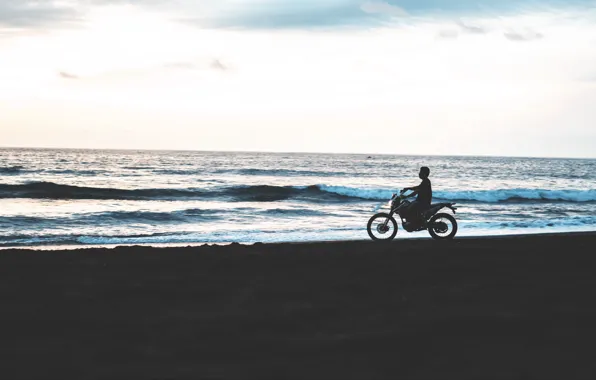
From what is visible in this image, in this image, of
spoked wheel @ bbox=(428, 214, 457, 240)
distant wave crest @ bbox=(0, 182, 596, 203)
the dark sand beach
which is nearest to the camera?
the dark sand beach

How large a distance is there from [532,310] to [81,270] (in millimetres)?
5714

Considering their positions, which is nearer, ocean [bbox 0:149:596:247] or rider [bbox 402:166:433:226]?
rider [bbox 402:166:433:226]

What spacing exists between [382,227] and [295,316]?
8.14 m

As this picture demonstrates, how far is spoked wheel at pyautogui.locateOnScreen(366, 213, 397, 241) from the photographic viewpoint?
13.3 m

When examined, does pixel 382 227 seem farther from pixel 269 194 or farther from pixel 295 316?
pixel 269 194

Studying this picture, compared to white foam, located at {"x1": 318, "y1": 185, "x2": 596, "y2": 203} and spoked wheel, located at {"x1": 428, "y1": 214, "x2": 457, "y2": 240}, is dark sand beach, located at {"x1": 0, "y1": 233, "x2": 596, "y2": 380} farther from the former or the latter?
white foam, located at {"x1": 318, "y1": 185, "x2": 596, "y2": 203}

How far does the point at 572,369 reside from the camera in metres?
3.91

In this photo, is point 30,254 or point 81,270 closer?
point 81,270

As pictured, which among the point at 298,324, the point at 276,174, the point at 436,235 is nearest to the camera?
the point at 298,324

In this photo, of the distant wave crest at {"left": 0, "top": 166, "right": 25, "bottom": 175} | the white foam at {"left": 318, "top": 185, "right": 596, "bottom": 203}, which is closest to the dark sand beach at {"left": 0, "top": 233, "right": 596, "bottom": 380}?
the white foam at {"left": 318, "top": 185, "right": 596, "bottom": 203}

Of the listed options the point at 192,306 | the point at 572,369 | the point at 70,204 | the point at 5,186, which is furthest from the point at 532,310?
the point at 5,186

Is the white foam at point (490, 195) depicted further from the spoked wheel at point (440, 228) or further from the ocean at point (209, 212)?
the spoked wheel at point (440, 228)

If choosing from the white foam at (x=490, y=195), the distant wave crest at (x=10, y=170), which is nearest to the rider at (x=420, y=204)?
the white foam at (x=490, y=195)

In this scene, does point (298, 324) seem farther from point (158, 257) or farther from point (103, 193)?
point (103, 193)
